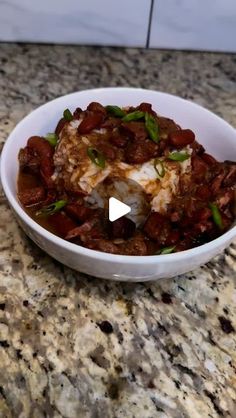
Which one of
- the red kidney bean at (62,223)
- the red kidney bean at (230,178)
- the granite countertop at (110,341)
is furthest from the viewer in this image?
the red kidney bean at (230,178)

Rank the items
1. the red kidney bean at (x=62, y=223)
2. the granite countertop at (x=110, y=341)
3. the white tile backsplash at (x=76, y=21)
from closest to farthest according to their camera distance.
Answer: the granite countertop at (x=110, y=341), the red kidney bean at (x=62, y=223), the white tile backsplash at (x=76, y=21)

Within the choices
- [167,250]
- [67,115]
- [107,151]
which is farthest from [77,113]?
[167,250]

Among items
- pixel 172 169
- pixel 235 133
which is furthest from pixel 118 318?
pixel 235 133

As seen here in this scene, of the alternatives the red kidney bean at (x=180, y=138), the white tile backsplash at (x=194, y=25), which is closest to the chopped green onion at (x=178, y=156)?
the red kidney bean at (x=180, y=138)

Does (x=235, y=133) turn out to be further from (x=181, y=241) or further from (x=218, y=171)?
(x=181, y=241)

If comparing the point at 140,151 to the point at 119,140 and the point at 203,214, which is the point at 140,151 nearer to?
the point at 119,140

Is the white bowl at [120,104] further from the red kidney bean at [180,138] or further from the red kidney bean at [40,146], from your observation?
the red kidney bean at [180,138]
